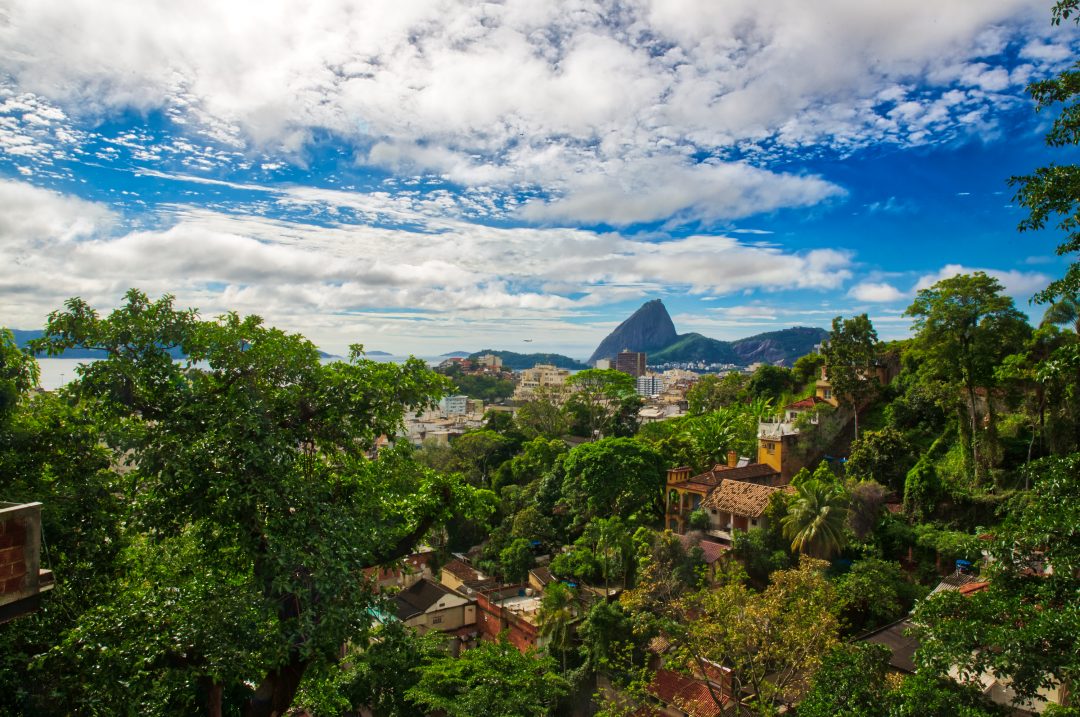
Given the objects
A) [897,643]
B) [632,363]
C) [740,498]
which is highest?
[632,363]

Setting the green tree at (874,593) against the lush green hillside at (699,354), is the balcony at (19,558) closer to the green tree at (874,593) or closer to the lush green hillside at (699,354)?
the green tree at (874,593)

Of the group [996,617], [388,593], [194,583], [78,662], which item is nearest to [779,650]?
[996,617]

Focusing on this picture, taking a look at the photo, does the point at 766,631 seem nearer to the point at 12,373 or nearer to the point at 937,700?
the point at 937,700

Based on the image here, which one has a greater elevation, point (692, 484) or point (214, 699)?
point (214, 699)

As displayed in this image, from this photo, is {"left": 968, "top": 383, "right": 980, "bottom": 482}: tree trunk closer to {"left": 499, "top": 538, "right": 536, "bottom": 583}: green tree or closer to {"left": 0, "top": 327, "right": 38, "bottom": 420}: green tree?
{"left": 499, "top": 538, "right": 536, "bottom": 583}: green tree

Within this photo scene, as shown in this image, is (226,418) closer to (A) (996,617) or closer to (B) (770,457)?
(A) (996,617)

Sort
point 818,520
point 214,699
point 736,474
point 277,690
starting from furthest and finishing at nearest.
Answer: point 736,474 → point 818,520 → point 277,690 → point 214,699

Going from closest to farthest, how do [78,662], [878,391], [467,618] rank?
1. [78,662]
2. [467,618]
3. [878,391]

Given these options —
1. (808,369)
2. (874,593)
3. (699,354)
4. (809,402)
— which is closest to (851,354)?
(809,402)
